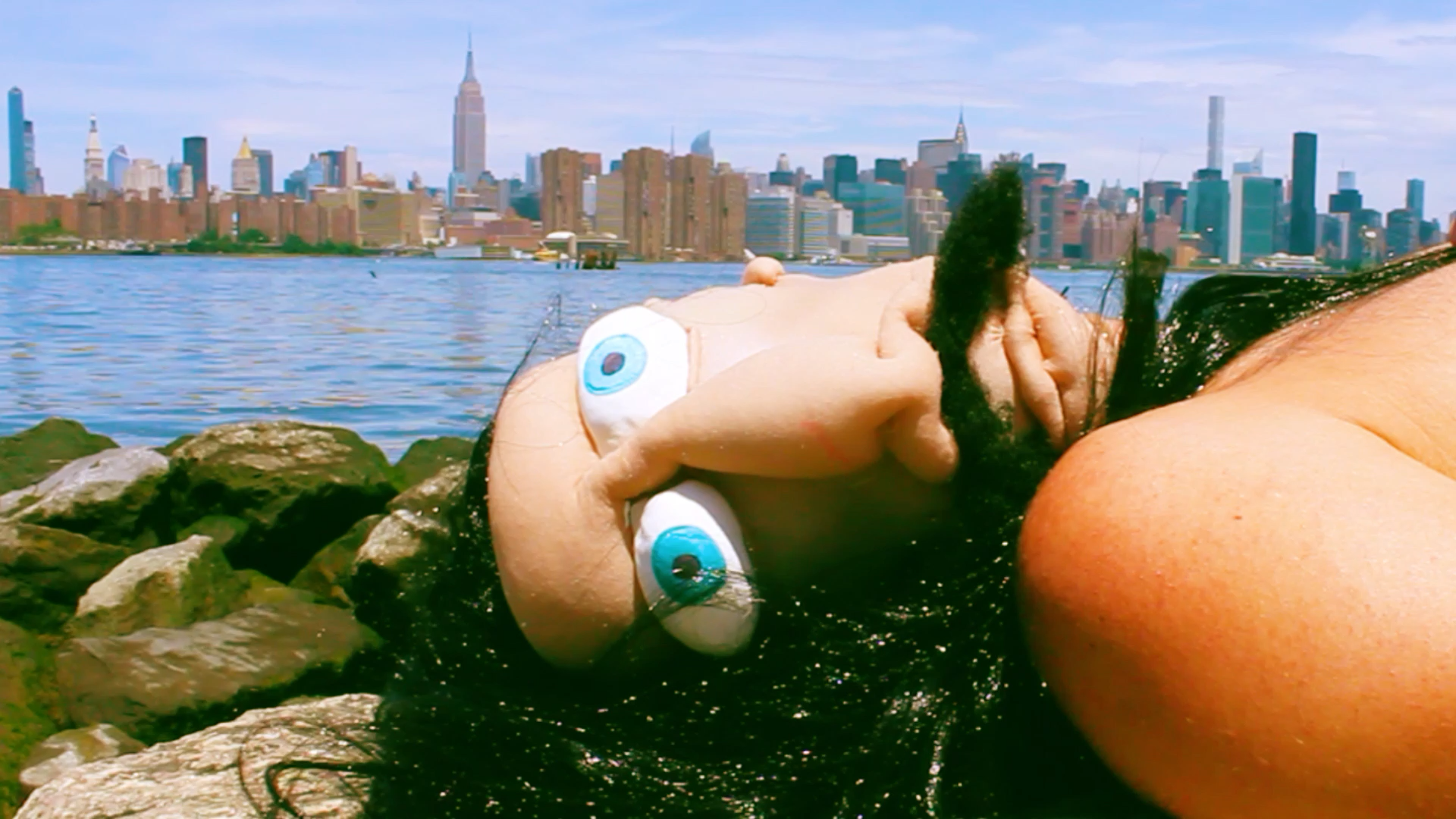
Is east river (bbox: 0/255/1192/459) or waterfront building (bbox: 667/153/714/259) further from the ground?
waterfront building (bbox: 667/153/714/259)

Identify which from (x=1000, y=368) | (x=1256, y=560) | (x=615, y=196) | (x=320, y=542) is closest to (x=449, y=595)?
(x=1000, y=368)

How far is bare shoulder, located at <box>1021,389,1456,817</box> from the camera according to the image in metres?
1.68

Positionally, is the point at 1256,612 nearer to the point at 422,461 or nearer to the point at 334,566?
the point at 334,566

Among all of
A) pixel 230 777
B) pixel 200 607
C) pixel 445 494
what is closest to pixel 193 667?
pixel 200 607

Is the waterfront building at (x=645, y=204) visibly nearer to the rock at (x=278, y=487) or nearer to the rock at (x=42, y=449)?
the rock at (x=278, y=487)

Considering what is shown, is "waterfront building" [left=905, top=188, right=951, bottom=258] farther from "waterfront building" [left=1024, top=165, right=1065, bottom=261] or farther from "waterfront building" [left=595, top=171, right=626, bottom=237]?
"waterfront building" [left=595, top=171, right=626, bottom=237]

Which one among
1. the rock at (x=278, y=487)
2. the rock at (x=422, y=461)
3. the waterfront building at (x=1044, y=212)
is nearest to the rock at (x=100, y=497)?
the rock at (x=278, y=487)

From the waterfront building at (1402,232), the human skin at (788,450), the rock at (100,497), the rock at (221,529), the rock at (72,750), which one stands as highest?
the waterfront building at (1402,232)

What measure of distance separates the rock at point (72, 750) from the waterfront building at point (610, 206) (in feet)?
6.47

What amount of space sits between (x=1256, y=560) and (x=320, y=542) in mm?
5084

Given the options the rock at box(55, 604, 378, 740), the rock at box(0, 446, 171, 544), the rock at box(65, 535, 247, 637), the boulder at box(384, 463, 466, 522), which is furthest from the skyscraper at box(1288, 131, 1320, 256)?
the rock at box(0, 446, 171, 544)

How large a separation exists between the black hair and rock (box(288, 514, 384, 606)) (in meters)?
3.43

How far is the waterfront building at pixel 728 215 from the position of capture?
3.64m

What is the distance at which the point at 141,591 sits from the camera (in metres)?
4.92
